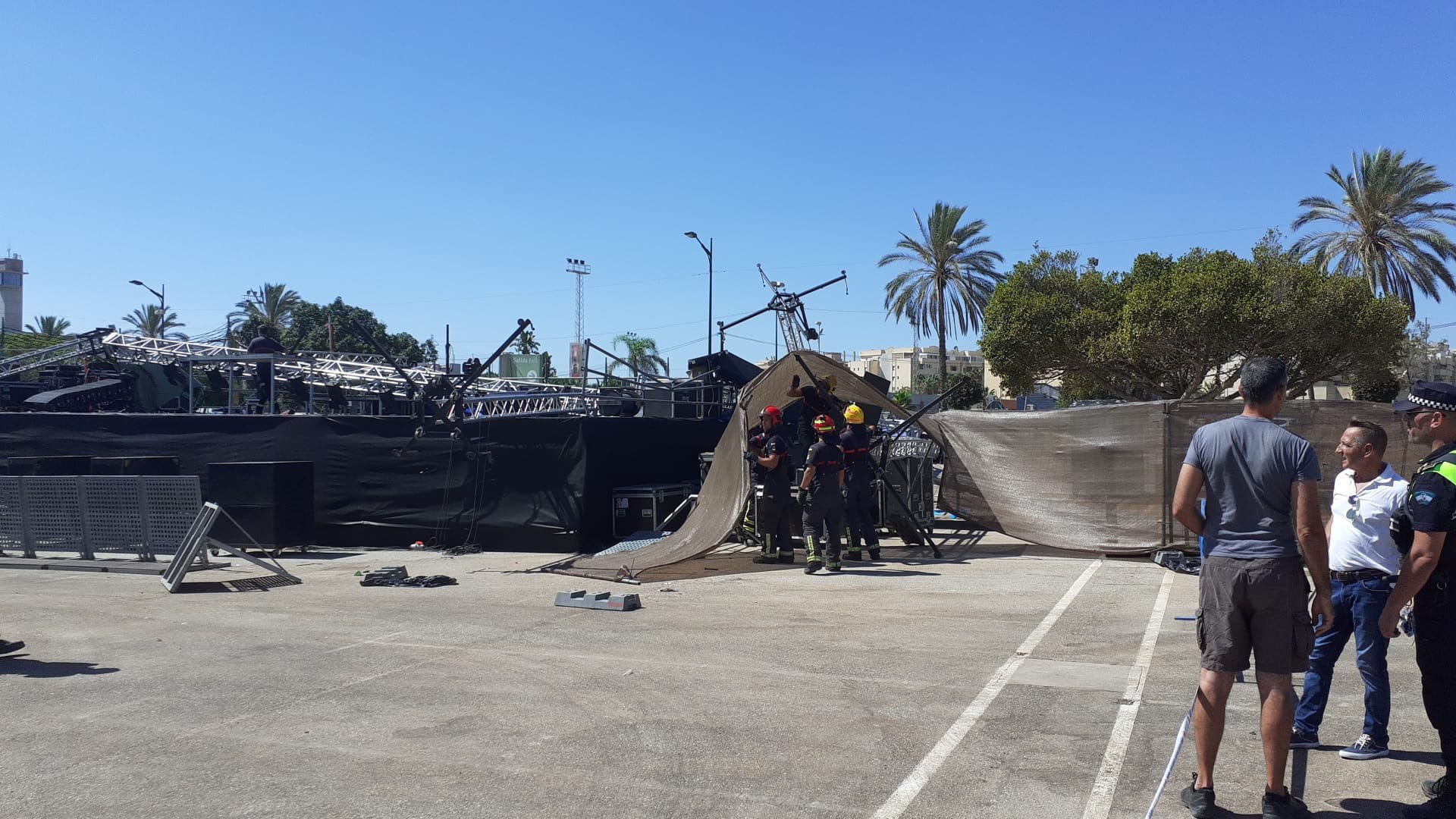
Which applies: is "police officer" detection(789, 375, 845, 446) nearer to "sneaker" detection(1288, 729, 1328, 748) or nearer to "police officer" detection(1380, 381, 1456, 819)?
"sneaker" detection(1288, 729, 1328, 748)

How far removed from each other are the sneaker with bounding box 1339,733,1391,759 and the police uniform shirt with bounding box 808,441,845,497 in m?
7.28

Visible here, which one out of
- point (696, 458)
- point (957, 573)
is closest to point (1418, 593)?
point (957, 573)

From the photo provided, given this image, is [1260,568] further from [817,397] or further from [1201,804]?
[817,397]

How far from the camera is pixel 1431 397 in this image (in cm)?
451

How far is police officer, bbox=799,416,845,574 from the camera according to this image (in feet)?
40.0

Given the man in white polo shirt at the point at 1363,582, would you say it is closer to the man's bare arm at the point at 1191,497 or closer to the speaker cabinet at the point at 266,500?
the man's bare arm at the point at 1191,497

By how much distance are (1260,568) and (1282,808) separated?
961 millimetres

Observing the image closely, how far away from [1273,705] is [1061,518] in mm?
10076

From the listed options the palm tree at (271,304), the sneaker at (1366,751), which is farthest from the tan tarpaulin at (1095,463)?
the palm tree at (271,304)

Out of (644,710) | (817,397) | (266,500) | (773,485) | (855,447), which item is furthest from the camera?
(266,500)

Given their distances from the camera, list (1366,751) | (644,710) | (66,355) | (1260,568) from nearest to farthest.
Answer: (1260,568), (1366,751), (644,710), (66,355)

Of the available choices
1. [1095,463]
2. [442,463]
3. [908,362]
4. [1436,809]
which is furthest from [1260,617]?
[908,362]

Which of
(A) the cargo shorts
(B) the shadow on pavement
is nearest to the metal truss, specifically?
(B) the shadow on pavement

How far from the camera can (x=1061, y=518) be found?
46.2ft
